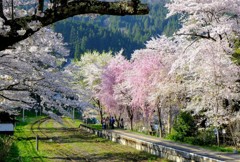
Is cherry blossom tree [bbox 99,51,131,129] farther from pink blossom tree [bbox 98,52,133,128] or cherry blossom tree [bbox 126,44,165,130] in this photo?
cherry blossom tree [bbox 126,44,165,130]

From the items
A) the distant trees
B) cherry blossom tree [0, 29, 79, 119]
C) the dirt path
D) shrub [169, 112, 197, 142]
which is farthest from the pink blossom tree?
cherry blossom tree [0, 29, 79, 119]

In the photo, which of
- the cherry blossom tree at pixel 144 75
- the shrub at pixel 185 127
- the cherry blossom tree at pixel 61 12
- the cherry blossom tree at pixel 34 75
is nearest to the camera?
the cherry blossom tree at pixel 61 12

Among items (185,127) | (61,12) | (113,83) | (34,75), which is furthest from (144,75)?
(61,12)

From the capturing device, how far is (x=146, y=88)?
31.3m

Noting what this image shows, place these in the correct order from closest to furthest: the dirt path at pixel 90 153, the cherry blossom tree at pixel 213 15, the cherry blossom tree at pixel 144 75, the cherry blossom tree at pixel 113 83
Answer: the cherry blossom tree at pixel 213 15 < the dirt path at pixel 90 153 < the cherry blossom tree at pixel 144 75 < the cherry blossom tree at pixel 113 83

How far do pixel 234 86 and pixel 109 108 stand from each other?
24938 millimetres

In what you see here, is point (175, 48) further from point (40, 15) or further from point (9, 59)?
point (40, 15)

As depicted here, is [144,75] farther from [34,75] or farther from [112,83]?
[34,75]

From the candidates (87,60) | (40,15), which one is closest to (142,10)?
(40,15)

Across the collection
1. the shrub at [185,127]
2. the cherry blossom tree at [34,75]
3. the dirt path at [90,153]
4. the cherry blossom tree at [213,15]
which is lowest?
the dirt path at [90,153]

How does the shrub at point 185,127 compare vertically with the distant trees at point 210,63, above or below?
below

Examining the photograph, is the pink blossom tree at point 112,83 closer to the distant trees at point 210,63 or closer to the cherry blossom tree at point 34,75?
the distant trees at point 210,63

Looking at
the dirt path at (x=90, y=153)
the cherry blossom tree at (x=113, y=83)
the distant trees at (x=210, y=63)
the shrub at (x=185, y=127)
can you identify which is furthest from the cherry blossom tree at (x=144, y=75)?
the cherry blossom tree at (x=113, y=83)

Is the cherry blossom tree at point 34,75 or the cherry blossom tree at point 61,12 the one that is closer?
the cherry blossom tree at point 61,12
